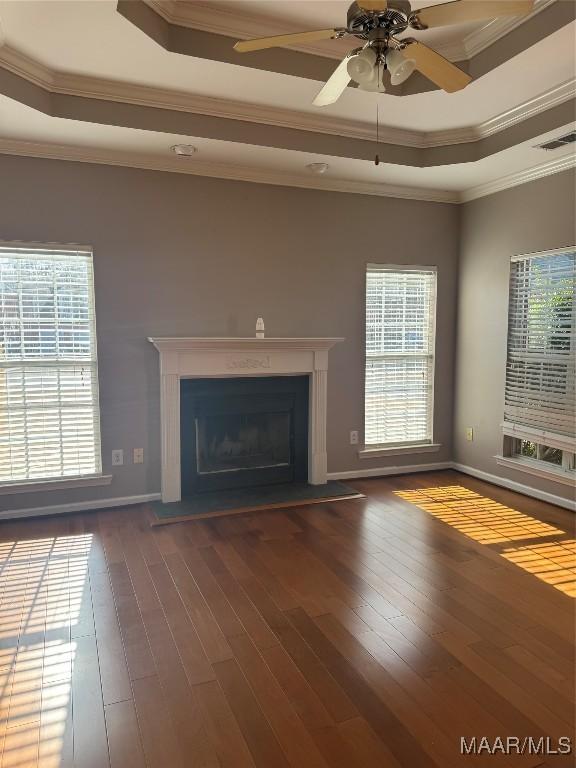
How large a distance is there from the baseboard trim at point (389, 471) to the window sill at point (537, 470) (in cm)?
68

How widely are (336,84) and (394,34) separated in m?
0.39

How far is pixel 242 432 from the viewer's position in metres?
4.46

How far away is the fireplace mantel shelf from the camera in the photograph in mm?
3963

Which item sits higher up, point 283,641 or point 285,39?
point 285,39

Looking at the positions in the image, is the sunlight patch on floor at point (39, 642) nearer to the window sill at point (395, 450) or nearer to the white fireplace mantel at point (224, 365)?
the white fireplace mantel at point (224, 365)

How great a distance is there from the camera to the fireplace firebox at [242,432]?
14.0ft

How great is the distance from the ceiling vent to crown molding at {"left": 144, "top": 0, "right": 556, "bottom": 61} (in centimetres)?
88

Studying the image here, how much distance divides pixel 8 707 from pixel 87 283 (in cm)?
279

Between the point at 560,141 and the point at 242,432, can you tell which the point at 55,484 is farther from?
the point at 560,141

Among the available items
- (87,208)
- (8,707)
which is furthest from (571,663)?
(87,208)

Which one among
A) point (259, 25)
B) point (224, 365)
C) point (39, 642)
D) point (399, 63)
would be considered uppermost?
point (259, 25)

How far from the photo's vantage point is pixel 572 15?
8.18 ft

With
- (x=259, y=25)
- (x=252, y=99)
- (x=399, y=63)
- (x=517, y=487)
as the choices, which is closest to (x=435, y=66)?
(x=399, y=63)
